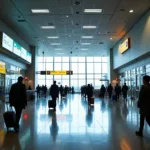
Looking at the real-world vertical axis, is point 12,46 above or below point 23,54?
above

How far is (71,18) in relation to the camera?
16.1 metres

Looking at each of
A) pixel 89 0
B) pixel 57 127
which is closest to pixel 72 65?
pixel 89 0

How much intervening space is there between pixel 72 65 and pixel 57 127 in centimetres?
3583

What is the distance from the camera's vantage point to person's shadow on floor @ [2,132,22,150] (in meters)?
4.78

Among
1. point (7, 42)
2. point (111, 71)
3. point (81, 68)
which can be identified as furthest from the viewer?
point (81, 68)

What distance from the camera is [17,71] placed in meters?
24.1

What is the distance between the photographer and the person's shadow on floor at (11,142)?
15.7 feet

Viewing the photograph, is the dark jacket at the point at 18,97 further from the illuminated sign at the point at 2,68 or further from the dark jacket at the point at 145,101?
the illuminated sign at the point at 2,68

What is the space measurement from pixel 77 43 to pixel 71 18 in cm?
998

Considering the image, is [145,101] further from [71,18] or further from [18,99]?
[71,18]

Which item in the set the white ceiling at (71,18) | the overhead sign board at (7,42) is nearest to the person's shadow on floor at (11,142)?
the white ceiling at (71,18)

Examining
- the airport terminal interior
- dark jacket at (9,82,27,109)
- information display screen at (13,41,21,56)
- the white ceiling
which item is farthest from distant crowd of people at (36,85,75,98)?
dark jacket at (9,82,27,109)

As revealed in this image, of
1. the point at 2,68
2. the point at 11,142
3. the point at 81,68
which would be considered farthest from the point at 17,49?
the point at 81,68

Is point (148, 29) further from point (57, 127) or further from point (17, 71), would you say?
point (17, 71)
